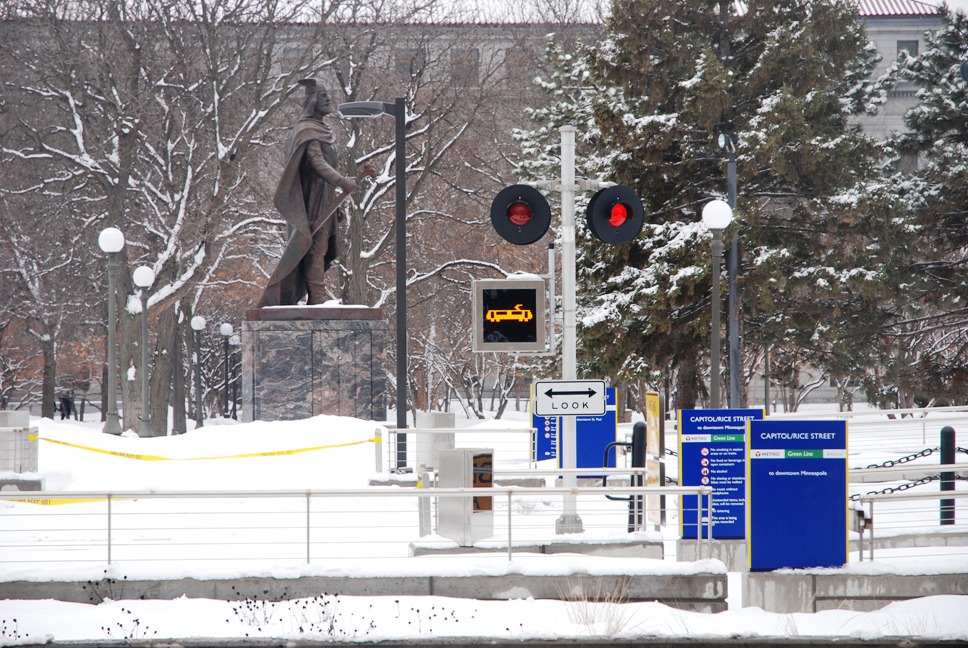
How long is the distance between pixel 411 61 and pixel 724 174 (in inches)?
461

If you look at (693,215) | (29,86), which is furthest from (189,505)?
(29,86)

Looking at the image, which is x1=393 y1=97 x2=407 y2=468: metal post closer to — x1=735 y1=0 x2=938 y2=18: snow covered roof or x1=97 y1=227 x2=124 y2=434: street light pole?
x1=97 y1=227 x2=124 y2=434: street light pole

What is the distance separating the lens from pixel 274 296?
24.7 metres

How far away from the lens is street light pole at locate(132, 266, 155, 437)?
29.6 metres

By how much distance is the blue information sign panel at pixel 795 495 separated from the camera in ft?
30.8

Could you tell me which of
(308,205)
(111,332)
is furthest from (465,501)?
(111,332)

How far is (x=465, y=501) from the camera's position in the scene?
11203mm

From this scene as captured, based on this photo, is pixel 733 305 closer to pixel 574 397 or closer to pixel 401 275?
pixel 401 275

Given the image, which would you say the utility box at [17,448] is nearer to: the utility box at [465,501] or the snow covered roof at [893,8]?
the utility box at [465,501]

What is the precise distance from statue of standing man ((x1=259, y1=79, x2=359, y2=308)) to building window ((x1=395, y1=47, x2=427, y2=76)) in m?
12.1

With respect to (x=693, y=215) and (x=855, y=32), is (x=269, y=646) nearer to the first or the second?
(x=693, y=215)

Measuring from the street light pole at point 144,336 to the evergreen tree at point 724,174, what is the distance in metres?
11.2

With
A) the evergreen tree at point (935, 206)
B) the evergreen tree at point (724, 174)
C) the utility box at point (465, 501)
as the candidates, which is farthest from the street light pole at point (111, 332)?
the evergreen tree at point (935, 206)

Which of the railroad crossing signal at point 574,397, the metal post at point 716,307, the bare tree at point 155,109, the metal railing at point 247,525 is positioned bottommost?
the metal railing at point 247,525
